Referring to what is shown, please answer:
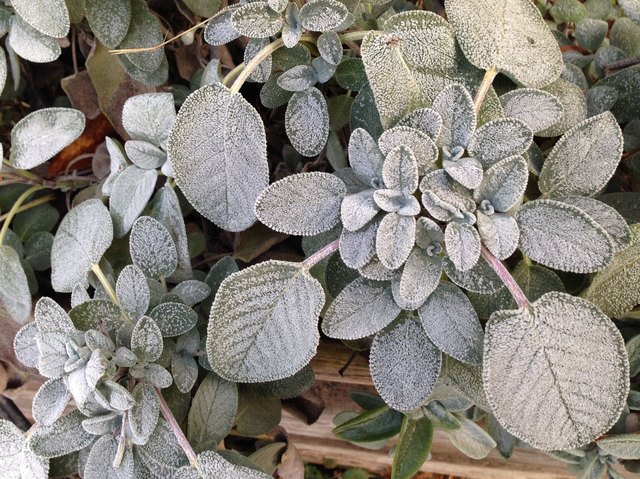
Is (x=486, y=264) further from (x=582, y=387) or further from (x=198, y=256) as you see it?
(x=198, y=256)

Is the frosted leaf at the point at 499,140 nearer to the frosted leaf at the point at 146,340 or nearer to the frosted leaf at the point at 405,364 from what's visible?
the frosted leaf at the point at 405,364

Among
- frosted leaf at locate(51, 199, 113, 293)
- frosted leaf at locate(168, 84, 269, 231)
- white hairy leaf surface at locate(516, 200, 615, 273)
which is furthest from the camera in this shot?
frosted leaf at locate(51, 199, 113, 293)

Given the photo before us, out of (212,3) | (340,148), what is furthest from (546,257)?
(212,3)

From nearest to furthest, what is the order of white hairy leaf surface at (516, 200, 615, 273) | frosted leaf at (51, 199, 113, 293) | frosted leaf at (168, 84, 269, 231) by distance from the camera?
white hairy leaf surface at (516, 200, 615, 273) < frosted leaf at (168, 84, 269, 231) < frosted leaf at (51, 199, 113, 293)

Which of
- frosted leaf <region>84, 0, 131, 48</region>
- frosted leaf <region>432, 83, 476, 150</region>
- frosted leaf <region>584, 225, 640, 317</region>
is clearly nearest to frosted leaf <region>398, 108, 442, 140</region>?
frosted leaf <region>432, 83, 476, 150</region>

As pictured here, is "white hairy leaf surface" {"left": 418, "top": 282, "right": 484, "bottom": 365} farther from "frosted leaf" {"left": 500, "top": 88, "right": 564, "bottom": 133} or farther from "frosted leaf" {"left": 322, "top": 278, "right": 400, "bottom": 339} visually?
"frosted leaf" {"left": 500, "top": 88, "right": 564, "bottom": 133}

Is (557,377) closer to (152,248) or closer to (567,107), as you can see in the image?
(567,107)
